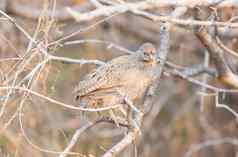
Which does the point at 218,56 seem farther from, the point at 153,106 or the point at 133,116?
the point at 153,106

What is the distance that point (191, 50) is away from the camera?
6.04 meters

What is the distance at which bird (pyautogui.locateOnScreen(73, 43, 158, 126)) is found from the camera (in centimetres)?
327

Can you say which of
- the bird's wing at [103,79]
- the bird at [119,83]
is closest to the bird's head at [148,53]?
the bird at [119,83]

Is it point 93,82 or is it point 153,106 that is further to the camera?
point 153,106

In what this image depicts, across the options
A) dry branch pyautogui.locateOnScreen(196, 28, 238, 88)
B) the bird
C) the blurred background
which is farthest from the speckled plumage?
the blurred background

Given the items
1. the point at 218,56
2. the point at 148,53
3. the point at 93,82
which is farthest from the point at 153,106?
the point at 93,82

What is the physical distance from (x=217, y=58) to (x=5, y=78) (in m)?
1.27

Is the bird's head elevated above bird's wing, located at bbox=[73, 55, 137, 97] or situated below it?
above

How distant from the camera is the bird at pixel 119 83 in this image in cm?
327

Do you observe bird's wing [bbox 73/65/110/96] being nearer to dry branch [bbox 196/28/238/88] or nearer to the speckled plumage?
the speckled plumage

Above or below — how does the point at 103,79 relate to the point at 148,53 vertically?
below

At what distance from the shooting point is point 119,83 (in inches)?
129

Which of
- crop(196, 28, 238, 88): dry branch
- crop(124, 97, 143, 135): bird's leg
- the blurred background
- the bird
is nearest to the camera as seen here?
crop(124, 97, 143, 135): bird's leg

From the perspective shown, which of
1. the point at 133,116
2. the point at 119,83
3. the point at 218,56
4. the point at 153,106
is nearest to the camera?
the point at 119,83
